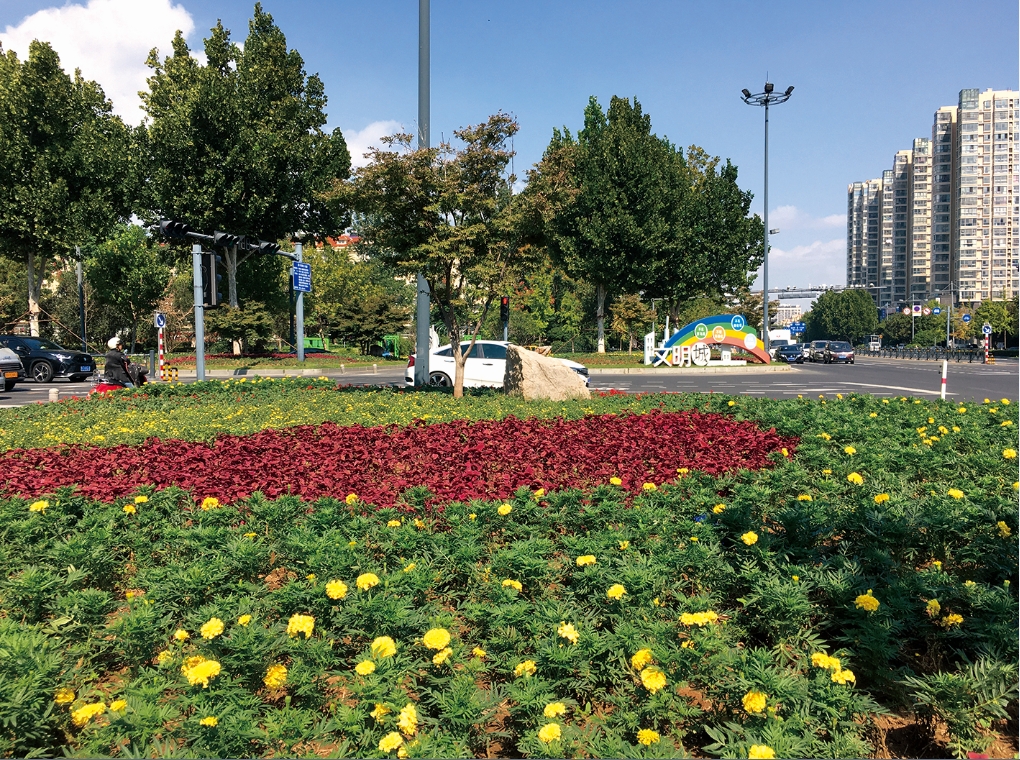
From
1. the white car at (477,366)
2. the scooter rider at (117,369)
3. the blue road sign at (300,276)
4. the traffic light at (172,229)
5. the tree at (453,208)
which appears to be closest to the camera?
the tree at (453,208)

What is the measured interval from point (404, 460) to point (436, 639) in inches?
147

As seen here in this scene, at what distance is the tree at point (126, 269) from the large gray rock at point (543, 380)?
30628 mm

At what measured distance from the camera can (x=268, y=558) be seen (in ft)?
11.4

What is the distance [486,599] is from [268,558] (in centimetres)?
120

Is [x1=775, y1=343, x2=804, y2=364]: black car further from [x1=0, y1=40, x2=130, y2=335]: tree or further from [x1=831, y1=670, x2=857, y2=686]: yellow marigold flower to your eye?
[x1=831, y1=670, x2=857, y2=686]: yellow marigold flower

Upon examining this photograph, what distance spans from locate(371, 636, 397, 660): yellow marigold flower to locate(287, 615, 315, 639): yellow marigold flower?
28cm

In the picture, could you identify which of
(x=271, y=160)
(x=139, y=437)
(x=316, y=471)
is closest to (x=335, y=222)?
(x=271, y=160)

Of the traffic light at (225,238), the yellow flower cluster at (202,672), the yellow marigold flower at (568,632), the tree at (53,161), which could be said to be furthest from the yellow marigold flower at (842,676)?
the tree at (53,161)

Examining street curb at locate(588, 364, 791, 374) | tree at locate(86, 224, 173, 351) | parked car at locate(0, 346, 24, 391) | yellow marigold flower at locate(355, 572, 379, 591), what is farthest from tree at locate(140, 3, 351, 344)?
yellow marigold flower at locate(355, 572, 379, 591)

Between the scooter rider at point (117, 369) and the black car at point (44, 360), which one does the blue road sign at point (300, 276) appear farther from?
the scooter rider at point (117, 369)

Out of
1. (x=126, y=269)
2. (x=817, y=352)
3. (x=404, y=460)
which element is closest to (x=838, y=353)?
(x=817, y=352)

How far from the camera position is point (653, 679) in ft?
7.36

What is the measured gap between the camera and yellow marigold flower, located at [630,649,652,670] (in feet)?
7.72

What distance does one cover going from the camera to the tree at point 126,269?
1374 inches
